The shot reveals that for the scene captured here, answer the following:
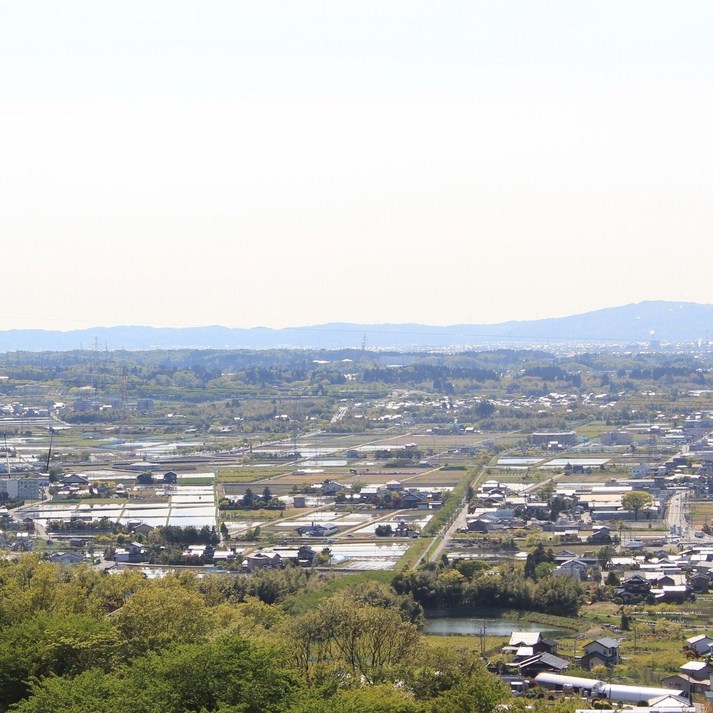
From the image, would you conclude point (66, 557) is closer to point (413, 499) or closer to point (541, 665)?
point (413, 499)

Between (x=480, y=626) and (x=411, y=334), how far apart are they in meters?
126

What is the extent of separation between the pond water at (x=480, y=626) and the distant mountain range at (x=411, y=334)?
107 meters

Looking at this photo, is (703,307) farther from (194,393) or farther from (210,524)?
(210,524)

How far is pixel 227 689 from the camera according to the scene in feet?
26.4

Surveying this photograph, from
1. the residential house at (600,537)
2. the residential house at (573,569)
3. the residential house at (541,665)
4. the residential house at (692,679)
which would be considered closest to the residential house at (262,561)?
the residential house at (573,569)

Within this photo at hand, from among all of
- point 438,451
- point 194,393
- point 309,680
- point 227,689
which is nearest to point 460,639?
point 309,680

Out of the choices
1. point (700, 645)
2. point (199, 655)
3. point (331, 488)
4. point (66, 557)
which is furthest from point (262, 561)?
point (199, 655)

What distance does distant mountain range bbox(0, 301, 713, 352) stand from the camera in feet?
419

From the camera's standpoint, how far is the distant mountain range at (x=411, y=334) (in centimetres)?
12769

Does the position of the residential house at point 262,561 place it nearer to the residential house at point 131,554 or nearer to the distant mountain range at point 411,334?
the residential house at point 131,554

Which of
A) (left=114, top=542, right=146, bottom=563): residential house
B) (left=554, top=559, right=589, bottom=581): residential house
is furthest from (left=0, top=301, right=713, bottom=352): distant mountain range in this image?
(left=554, top=559, right=589, bottom=581): residential house

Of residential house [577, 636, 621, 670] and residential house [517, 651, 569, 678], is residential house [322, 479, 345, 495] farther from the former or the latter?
residential house [517, 651, 569, 678]

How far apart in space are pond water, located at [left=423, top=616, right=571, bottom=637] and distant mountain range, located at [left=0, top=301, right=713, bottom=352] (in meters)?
107

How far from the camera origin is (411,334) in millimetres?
140125
